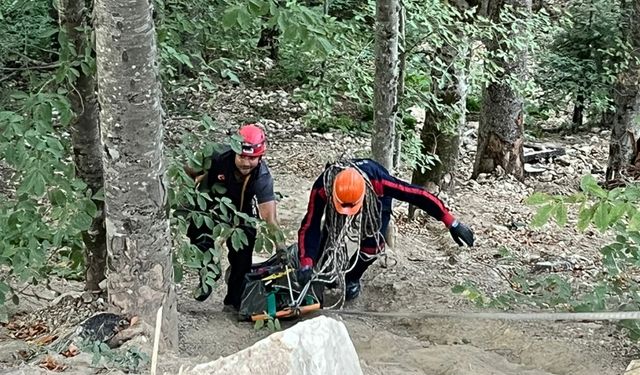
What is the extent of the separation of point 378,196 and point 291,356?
12.9 feet

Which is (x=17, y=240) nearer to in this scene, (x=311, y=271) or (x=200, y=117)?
(x=200, y=117)

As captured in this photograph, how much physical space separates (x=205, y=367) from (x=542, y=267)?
5.98 meters

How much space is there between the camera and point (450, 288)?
21.7 feet

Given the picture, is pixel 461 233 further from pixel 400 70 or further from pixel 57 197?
pixel 57 197

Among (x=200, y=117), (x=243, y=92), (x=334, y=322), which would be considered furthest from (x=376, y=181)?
(x=243, y=92)

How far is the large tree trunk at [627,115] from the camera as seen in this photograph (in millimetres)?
10453

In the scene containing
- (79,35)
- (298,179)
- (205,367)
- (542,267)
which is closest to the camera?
(205,367)

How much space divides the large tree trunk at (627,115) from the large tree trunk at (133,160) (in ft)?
27.6

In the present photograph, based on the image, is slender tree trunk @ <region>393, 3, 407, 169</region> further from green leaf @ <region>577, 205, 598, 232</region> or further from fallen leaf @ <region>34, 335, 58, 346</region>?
fallen leaf @ <region>34, 335, 58, 346</region>

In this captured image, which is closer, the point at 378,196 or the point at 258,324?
the point at 258,324

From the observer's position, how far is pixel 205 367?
2146mm

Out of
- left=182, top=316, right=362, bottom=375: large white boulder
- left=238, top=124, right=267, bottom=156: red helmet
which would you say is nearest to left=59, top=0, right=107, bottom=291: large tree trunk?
left=238, top=124, right=267, bottom=156: red helmet

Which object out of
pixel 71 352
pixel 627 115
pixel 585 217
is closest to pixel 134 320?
pixel 71 352

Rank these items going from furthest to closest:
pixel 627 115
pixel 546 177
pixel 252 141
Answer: pixel 546 177 < pixel 627 115 < pixel 252 141
